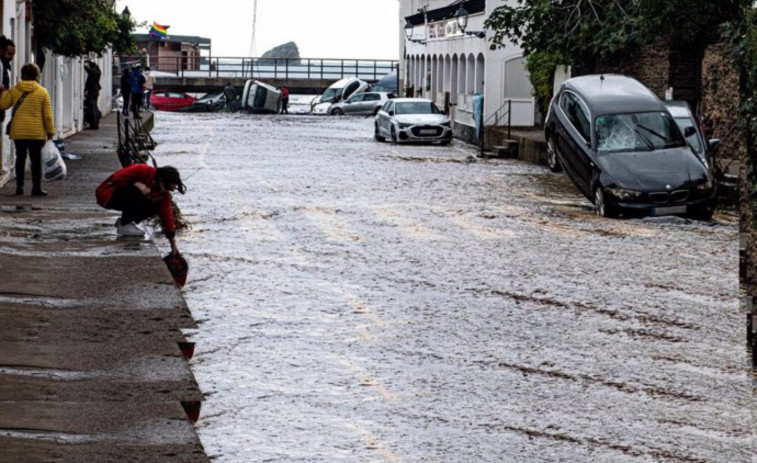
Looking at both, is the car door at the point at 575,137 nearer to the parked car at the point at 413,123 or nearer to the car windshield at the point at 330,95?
the parked car at the point at 413,123

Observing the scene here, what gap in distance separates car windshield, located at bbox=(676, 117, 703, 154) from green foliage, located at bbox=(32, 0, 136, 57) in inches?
450

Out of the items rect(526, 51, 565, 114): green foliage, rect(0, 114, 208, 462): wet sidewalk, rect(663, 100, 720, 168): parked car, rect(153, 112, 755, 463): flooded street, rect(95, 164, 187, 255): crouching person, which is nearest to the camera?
rect(0, 114, 208, 462): wet sidewalk

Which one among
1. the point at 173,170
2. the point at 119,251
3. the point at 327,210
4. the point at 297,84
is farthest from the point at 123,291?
the point at 297,84

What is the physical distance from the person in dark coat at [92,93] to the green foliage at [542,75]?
11.8 meters

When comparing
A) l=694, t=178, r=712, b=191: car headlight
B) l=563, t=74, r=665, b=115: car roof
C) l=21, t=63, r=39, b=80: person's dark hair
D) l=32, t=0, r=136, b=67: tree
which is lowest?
l=694, t=178, r=712, b=191: car headlight

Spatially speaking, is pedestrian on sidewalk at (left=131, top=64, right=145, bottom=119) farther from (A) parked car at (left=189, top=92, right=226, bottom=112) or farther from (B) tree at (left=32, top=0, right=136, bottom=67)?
(A) parked car at (left=189, top=92, right=226, bottom=112)

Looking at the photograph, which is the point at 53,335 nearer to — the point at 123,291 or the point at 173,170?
the point at 123,291

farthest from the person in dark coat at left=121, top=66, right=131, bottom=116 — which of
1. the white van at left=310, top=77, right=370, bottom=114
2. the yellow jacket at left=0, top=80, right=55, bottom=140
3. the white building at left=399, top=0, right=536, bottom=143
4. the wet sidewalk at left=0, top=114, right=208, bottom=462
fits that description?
the wet sidewalk at left=0, top=114, right=208, bottom=462

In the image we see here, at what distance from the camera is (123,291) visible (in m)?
14.3

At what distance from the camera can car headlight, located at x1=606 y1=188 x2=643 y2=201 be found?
22906 millimetres

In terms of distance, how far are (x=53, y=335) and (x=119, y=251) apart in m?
4.71

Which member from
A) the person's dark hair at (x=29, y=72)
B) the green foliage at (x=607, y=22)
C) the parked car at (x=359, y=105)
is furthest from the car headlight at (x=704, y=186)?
the parked car at (x=359, y=105)

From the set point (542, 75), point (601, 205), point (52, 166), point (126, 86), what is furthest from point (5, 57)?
point (126, 86)

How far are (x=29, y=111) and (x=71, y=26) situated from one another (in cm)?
1220
